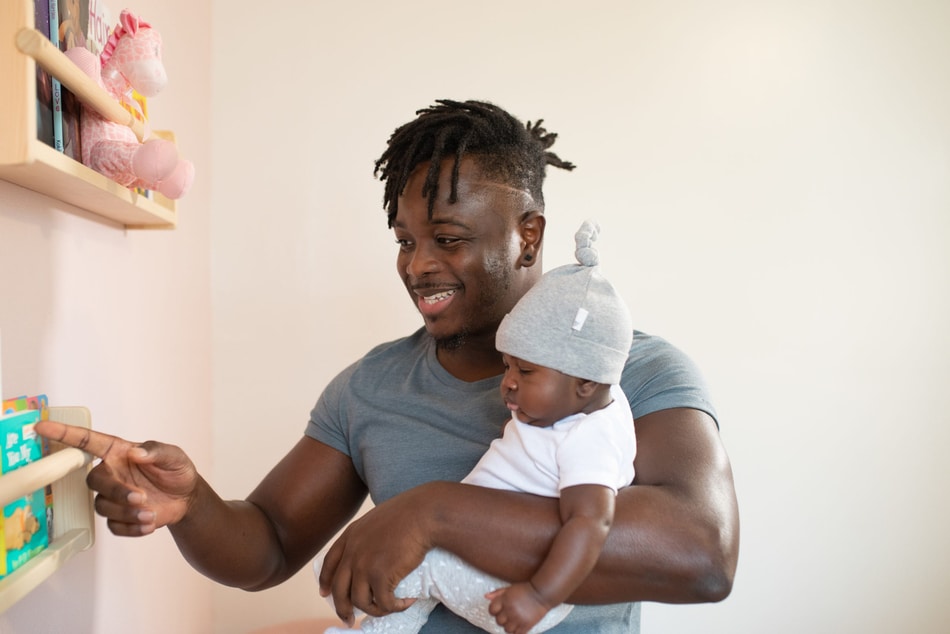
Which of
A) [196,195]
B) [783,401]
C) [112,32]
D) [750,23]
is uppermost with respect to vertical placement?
[750,23]

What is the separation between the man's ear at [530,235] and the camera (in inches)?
56.3

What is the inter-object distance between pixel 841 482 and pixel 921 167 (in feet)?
3.27

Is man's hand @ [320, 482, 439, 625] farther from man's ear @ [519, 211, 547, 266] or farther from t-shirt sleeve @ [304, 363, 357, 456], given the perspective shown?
man's ear @ [519, 211, 547, 266]

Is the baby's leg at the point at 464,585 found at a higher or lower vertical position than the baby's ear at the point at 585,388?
lower

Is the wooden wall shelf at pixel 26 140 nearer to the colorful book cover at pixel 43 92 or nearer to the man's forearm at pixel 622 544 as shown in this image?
the colorful book cover at pixel 43 92

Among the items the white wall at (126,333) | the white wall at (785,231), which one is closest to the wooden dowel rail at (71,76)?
the white wall at (126,333)

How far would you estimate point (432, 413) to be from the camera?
1.36 m


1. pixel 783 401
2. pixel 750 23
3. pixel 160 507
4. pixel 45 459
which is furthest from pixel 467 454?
Answer: pixel 750 23

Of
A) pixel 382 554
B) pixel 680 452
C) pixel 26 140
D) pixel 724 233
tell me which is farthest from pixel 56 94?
pixel 724 233

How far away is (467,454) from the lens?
51.3 inches

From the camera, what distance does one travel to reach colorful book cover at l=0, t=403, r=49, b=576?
0.83m

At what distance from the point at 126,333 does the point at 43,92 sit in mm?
667

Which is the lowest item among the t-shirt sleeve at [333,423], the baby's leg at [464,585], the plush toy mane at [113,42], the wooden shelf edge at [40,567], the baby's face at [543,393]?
the baby's leg at [464,585]

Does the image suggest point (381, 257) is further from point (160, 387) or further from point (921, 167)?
point (921, 167)
